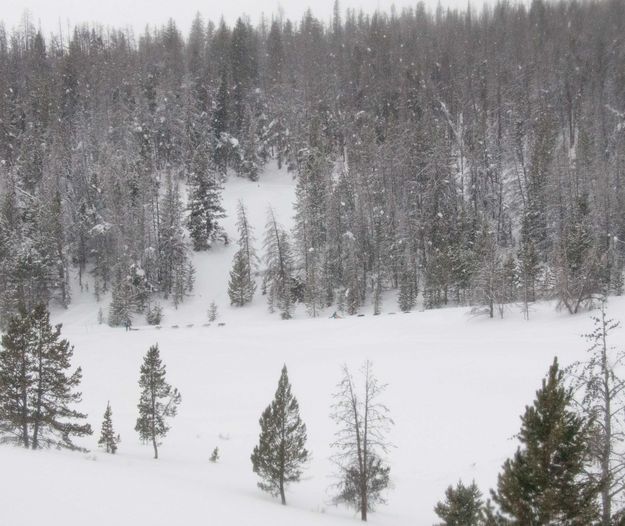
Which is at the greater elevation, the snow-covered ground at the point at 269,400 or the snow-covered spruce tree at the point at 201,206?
the snow-covered spruce tree at the point at 201,206

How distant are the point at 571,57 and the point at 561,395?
93.4 metres

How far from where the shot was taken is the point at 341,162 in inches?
2936

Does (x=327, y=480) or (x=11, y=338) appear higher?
(x=11, y=338)

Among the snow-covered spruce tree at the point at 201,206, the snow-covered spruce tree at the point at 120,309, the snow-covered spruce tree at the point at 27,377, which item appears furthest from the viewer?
the snow-covered spruce tree at the point at 201,206

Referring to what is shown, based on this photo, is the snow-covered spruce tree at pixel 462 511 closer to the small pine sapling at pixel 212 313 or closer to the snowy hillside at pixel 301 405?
the snowy hillside at pixel 301 405

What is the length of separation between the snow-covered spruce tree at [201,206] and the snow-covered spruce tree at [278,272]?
450 inches

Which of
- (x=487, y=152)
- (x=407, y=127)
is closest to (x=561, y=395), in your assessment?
(x=487, y=152)

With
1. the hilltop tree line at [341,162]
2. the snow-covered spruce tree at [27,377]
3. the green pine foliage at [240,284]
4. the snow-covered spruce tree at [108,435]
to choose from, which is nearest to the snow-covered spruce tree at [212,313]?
the green pine foliage at [240,284]

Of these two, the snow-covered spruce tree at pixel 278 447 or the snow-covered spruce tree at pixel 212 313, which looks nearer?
the snow-covered spruce tree at pixel 278 447

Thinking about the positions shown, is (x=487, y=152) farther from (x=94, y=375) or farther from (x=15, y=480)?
(x=15, y=480)

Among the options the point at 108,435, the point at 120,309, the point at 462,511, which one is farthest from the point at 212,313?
the point at 462,511

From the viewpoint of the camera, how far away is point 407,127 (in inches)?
3009

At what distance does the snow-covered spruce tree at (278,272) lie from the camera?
187ft

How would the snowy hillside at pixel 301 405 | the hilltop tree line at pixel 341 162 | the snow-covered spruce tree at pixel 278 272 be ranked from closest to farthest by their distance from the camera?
the snowy hillside at pixel 301 405 < the hilltop tree line at pixel 341 162 < the snow-covered spruce tree at pixel 278 272
